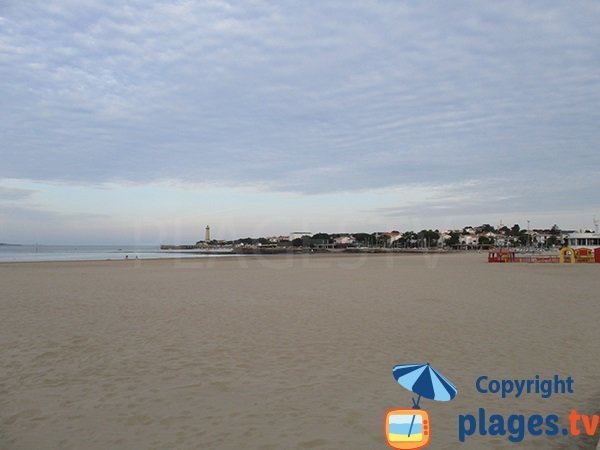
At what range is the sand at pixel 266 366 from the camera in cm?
485

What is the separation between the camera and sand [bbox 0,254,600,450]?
4.85 meters

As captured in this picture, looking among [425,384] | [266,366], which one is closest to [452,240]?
[266,366]

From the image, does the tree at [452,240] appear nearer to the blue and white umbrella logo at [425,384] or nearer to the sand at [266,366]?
the sand at [266,366]

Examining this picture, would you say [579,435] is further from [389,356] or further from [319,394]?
[389,356]

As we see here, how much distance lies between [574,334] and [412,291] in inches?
317

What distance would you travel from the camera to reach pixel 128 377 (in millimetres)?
6766

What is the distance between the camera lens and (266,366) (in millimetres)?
7254

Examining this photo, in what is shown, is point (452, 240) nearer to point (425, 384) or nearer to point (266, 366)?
point (266, 366)

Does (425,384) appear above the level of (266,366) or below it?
above

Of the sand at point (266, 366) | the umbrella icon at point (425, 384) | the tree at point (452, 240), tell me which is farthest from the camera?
the tree at point (452, 240)

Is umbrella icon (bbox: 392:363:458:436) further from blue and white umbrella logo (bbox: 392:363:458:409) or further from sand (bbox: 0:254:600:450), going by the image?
sand (bbox: 0:254:600:450)

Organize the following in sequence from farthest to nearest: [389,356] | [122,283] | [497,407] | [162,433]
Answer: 1. [122,283]
2. [389,356]
3. [497,407]
4. [162,433]

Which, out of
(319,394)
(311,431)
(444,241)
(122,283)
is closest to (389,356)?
(319,394)

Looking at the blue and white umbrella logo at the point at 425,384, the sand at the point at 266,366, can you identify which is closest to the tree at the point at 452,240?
the sand at the point at 266,366
